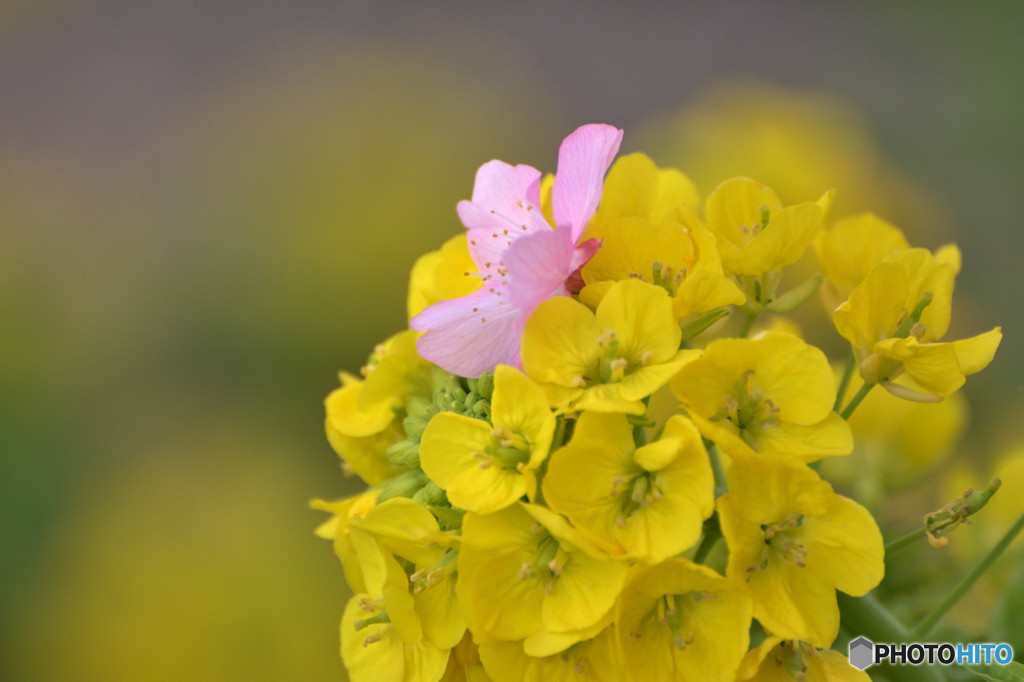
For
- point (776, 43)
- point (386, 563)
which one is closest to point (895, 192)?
point (776, 43)

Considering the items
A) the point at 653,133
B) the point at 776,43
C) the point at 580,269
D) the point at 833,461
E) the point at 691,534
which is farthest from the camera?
the point at 776,43

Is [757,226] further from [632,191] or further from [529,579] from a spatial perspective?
[529,579]

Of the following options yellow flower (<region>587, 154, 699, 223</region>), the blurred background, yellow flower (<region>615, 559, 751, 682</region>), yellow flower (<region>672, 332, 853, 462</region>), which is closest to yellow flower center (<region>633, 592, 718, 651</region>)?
yellow flower (<region>615, 559, 751, 682</region>)

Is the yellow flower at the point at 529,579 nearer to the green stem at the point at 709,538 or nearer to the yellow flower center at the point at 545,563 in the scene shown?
the yellow flower center at the point at 545,563

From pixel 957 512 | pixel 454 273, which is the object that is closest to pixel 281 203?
pixel 454 273

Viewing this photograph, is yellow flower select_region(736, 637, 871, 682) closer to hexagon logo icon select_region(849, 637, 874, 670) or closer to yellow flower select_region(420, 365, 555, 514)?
hexagon logo icon select_region(849, 637, 874, 670)

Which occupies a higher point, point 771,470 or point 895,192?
point 771,470

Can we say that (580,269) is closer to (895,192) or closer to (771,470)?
(771,470)

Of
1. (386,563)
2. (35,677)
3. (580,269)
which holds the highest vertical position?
(580,269)

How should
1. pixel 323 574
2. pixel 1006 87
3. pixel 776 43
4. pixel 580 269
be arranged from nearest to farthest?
pixel 580 269, pixel 323 574, pixel 1006 87, pixel 776 43
